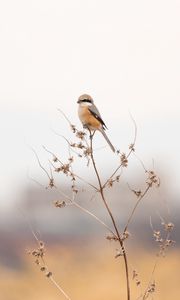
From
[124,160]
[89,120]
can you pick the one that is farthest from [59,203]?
[89,120]

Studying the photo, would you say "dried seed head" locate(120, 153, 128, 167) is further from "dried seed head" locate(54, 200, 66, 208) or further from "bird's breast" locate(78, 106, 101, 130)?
"bird's breast" locate(78, 106, 101, 130)

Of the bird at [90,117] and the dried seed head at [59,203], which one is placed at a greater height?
the bird at [90,117]

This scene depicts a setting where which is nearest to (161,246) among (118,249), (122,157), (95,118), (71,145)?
(118,249)

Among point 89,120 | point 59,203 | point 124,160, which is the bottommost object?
point 59,203

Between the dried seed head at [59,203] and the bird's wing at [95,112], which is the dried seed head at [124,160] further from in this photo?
the bird's wing at [95,112]

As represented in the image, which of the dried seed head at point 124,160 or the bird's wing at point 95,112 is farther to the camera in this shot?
the bird's wing at point 95,112

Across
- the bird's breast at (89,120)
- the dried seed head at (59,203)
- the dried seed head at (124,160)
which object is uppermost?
the bird's breast at (89,120)

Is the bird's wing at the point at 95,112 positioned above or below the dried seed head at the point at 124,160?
above

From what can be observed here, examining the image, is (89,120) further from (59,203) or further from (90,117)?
(59,203)

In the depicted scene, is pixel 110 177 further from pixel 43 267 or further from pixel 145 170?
pixel 43 267

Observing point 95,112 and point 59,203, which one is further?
point 95,112

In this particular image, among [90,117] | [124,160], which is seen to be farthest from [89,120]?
[124,160]

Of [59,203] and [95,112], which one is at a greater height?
[95,112]

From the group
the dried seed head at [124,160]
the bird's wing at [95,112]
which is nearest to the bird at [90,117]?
the bird's wing at [95,112]
